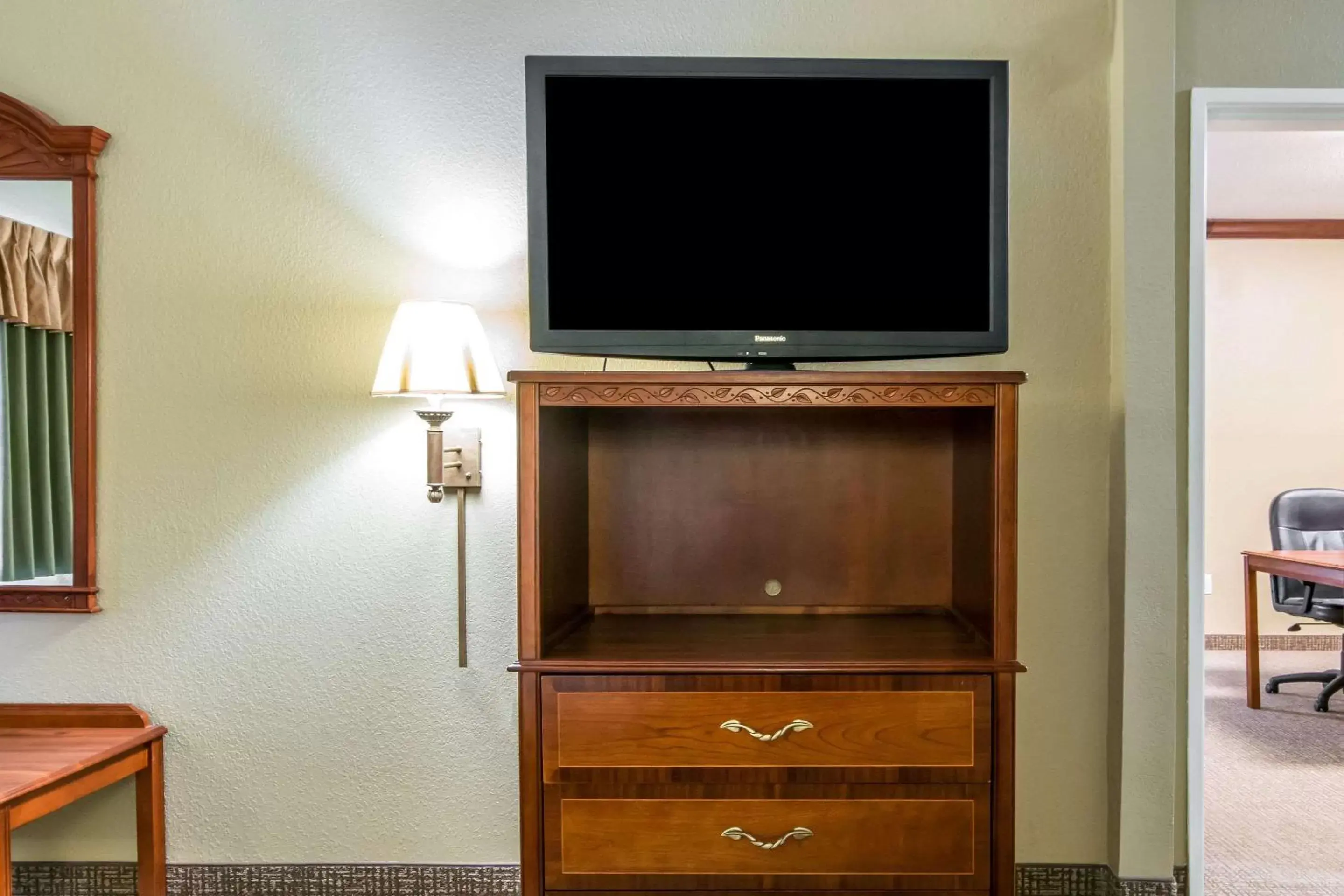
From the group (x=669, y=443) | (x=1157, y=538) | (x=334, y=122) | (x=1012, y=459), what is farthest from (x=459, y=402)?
(x=1157, y=538)

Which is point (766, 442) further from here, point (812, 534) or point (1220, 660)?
point (1220, 660)

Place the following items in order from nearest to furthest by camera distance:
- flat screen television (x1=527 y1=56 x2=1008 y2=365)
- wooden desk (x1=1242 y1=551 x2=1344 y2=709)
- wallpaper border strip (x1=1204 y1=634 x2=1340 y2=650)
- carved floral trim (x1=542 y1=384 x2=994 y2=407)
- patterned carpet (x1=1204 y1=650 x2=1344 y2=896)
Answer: carved floral trim (x1=542 y1=384 x2=994 y2=407) → flat screen television (x1=527 y1=56 x2=1008 y2=365) → patterned carpet (x1=1204 y1=650 x2=1344 y2=896) → wooden desk (x1=1242 y1=551 x2=1344 y2=709) → wallpaper border strip (x1=1204 y1=634 x2=1340 y2=650)

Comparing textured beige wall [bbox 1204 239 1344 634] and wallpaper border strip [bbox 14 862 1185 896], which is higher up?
textured beige wall [bbox 1204 239 1344 634]

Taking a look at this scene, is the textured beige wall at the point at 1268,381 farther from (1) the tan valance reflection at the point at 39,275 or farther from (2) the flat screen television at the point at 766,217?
(1) the tan valance reflection at the point at 39,275

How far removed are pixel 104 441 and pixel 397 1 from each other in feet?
4.06

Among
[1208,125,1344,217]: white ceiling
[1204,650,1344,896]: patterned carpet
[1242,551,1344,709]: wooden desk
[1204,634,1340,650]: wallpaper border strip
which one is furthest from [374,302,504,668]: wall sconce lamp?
[1204,634,1340,650]: wallpaper border strip

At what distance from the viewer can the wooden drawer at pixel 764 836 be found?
1.55 meters

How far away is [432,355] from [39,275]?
101 centimetres

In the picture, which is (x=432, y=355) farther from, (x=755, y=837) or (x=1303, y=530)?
(x=1303, y=530)

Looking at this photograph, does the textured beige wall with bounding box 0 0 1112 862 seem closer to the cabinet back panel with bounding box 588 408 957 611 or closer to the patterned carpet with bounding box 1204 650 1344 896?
the cabinet back panel with bounding box 588 408 957 611

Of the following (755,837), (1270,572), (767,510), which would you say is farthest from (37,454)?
(1270,572)

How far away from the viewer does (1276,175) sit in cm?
398

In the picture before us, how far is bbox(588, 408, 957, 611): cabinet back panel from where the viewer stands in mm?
1962

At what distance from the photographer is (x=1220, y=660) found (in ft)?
15.1
